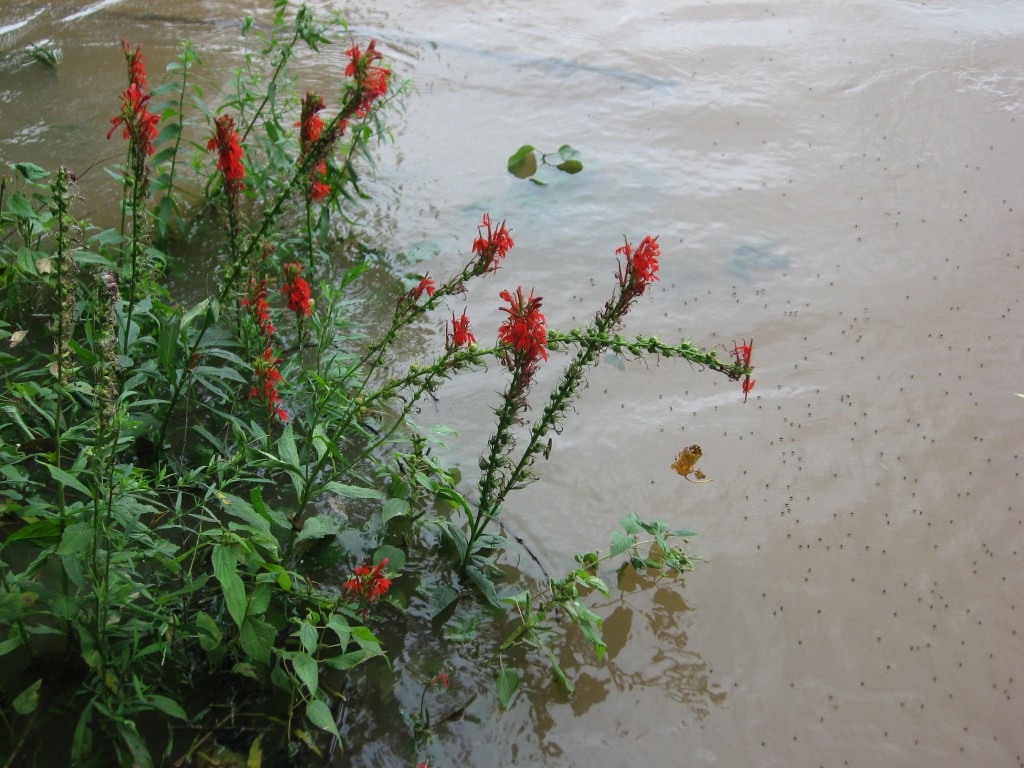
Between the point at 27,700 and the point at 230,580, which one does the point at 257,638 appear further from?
the point at 27,700

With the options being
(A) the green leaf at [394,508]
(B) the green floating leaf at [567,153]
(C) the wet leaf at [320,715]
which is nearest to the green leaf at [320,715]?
(C) the wet leaf at [320,715]

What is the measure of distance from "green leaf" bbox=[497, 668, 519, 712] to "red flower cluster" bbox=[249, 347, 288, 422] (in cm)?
100

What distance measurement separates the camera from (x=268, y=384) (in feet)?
9.04

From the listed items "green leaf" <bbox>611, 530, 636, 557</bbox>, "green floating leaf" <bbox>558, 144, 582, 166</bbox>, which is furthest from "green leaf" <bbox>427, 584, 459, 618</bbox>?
"green floating leaf" <bbox>558, 144, 582, 166</bbox>

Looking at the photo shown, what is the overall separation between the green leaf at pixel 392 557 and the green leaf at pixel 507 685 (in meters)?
0.43

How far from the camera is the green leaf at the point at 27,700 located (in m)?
2.07

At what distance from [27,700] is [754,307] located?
3.10 metres

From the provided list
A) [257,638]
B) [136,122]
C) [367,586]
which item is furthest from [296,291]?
[257,638]

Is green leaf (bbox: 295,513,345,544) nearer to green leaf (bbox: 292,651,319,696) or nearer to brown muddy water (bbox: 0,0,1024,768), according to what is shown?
green leaf (bbox: 292,651,319,696)

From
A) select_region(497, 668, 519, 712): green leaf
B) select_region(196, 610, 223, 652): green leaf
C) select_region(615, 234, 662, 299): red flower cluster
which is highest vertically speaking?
select_region(615, 234, 662, 299): red flower cluster

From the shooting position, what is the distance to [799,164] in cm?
481

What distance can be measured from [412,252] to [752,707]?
95.2 inches

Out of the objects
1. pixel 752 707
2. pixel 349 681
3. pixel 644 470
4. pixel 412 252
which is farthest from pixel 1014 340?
pixel 349 681

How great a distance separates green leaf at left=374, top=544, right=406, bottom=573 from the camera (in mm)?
2607
